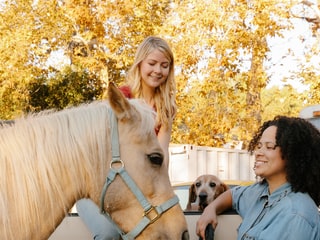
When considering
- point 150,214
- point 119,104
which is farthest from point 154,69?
point 150,214

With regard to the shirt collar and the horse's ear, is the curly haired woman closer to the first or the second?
the shirt collar

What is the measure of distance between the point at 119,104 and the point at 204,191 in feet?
10.3

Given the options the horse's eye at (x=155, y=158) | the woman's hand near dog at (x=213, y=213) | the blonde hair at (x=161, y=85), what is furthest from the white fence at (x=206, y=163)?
the horse's eye at (x=155, y=158)

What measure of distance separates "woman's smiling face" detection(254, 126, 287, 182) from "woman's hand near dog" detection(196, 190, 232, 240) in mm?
422

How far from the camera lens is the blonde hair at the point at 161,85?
3318 mm

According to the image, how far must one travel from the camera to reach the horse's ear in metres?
2.45

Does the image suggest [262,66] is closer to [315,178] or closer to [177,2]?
[177,2]

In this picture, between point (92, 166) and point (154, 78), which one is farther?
point (154, 78)

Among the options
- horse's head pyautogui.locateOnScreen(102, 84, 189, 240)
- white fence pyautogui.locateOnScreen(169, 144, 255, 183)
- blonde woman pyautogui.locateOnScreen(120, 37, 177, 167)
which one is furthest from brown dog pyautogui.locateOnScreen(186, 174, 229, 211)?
white fence pyautogui.locateOnScreen(169, 144, 255, 183)

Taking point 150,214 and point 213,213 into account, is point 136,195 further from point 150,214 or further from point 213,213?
point 213,213

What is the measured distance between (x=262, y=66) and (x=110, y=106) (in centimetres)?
940

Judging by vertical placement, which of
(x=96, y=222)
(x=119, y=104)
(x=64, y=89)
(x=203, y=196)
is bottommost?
(x=203, y=196)

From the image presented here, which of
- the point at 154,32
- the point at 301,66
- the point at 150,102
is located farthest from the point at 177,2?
the point at 150,102

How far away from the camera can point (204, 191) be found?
5473 millimetres
